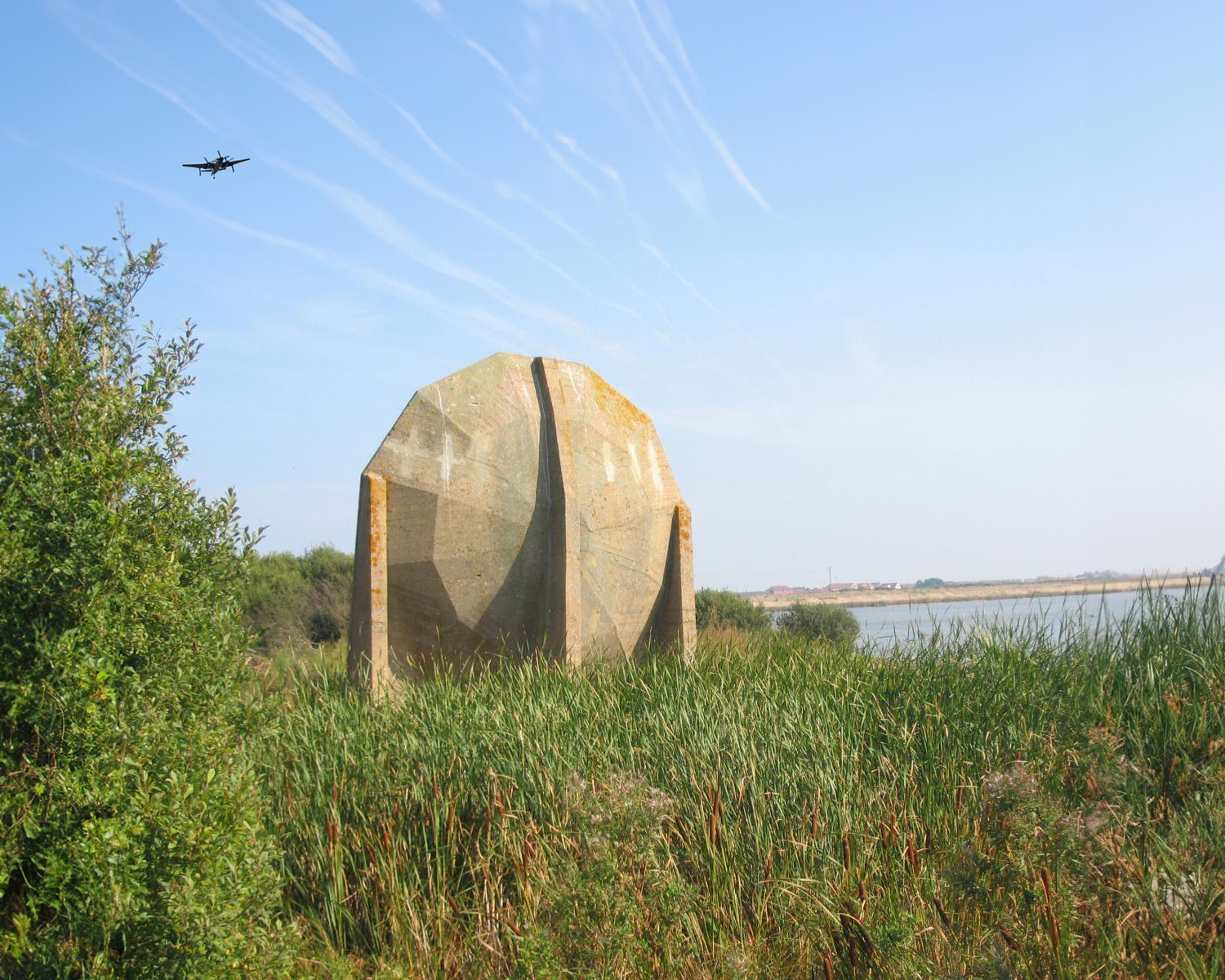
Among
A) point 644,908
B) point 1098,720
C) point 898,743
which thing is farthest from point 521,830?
point 1098,720

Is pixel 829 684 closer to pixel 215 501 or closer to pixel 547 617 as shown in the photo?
pixel 547 617

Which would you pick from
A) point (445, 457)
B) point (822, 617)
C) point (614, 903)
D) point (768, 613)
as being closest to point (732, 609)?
point (768, 613)

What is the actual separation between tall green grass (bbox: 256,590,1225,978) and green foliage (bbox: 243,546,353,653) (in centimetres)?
1130

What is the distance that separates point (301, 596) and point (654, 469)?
548 inches

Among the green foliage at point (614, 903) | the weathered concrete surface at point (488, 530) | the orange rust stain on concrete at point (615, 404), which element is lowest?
the green foliage at point (614, 903)

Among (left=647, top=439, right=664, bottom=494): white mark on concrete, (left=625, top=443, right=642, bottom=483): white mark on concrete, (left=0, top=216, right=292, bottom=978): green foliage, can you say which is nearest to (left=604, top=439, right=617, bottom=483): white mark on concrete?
(left=625, top=443, right=642, bottom=483): white mark on concrete

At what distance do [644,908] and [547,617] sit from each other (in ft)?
12.6

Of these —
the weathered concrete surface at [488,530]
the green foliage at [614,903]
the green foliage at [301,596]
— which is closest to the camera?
the green foliage at [614,903]

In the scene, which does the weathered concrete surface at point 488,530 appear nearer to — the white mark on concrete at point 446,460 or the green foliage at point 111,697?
the white mark on concrete at point 446,460

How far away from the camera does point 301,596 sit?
21062 millimetres

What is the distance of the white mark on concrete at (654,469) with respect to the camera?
9062 mm

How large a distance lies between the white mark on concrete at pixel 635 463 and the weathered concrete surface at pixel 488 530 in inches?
11.1

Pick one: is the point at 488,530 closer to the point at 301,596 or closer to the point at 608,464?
the point at 608,464

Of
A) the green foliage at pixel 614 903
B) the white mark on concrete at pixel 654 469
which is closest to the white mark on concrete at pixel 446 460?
the white mark on concrete at pixel 654 469
